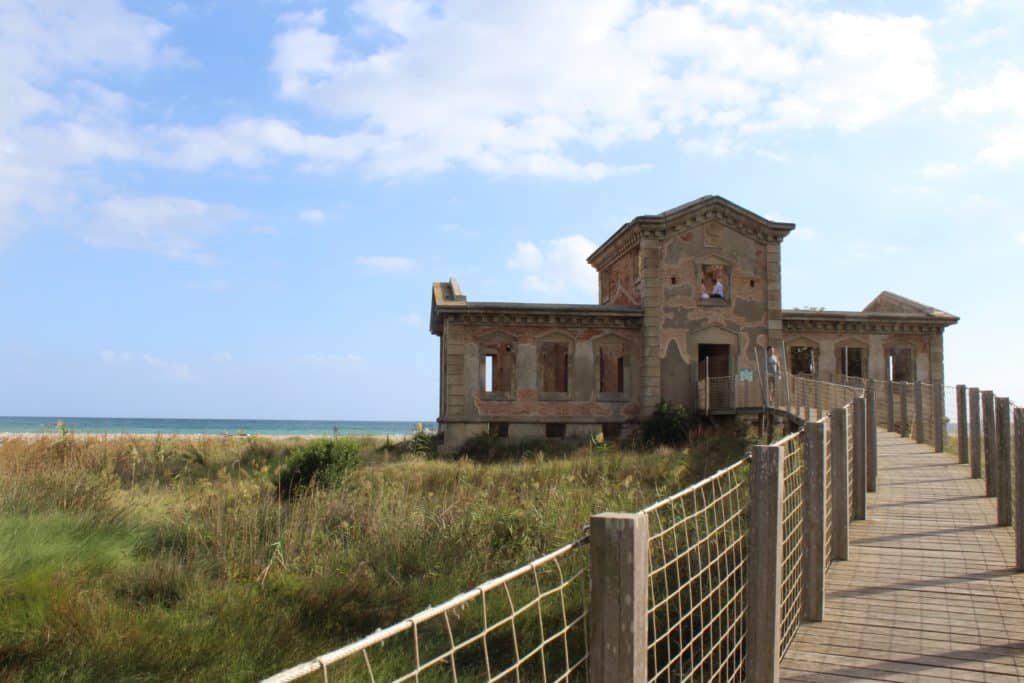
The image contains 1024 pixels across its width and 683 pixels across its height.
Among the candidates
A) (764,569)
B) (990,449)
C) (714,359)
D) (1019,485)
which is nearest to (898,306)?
(714,359)

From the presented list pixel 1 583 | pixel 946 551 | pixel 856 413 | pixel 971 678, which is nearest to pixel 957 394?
pixel 856 413

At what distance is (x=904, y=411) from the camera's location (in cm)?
1914

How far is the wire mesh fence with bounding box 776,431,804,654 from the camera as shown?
6148mm

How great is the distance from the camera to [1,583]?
7.03 meters

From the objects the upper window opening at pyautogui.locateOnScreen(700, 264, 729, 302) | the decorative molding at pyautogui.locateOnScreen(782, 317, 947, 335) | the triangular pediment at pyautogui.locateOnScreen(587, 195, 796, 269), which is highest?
the triangular pediment at pyautogui.locateOnScreen(587, 195, 796, 269)

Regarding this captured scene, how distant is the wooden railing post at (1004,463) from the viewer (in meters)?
9.09

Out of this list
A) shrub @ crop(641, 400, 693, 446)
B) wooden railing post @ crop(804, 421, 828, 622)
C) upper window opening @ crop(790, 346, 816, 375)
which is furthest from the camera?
upper window opening @ crop(790, 346, 816, 375)

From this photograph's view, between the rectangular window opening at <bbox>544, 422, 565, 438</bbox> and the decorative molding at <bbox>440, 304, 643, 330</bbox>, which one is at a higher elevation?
the decorative molding at <bbox>440, 304, 643, 330</bbox>

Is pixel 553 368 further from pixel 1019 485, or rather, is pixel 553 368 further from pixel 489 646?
pixel 489 646

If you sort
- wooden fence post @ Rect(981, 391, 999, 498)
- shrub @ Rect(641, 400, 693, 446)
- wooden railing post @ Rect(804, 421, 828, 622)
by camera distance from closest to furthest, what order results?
wooden railing post @ Rect(804, 421, 828, 622) → wooden fence post @ Rect(981, 391, 999, 498) → shrub @ Rect(641, 400, 693, 446)

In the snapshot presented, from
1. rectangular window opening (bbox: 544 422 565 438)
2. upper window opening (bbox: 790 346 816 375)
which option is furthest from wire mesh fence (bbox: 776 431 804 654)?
upper window opening (bbox: 790 346 816 375)

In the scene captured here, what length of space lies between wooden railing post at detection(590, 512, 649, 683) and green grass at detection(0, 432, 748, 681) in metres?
3.96

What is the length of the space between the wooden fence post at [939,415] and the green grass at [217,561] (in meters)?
5.26

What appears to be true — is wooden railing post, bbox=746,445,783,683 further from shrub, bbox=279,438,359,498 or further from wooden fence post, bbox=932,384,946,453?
wooden fence post, bbox=932,384,946,453
